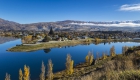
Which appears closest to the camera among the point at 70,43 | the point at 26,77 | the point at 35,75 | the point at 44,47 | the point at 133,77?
the point at 133,77

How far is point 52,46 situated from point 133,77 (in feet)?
158

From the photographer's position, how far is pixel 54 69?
2430cm

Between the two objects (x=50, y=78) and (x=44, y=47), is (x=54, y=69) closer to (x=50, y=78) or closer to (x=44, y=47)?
(x=50, y=78)

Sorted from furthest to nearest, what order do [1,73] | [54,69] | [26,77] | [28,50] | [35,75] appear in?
[28,50] → [54,69] → [1,73] → [35,75] → [26,77]

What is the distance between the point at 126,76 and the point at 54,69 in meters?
19.9

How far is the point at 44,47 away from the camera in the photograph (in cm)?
4962

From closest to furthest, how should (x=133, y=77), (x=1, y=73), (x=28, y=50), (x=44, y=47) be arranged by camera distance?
(x=133, y=77) → (x=1, y=73) → (x=28, y=50) → (x=44, y=47)

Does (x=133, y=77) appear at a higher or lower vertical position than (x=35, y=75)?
higher

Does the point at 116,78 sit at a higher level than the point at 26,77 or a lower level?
higher

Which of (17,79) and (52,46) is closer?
(17,79)

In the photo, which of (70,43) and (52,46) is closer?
(52,46)

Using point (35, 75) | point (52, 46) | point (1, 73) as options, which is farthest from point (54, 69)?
point (52, 46)

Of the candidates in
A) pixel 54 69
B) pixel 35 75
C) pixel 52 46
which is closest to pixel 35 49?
pixel 52 46

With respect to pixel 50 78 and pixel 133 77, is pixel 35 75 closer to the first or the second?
pixel 50 78
